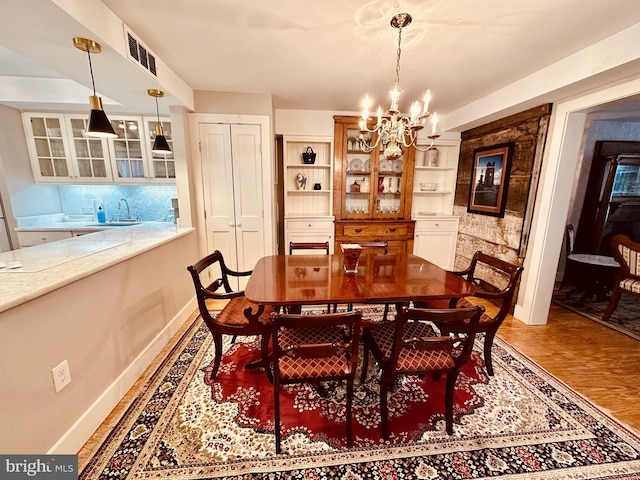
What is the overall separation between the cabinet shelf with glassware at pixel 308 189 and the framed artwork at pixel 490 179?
205 centimetres

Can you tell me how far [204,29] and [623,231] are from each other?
559 cm

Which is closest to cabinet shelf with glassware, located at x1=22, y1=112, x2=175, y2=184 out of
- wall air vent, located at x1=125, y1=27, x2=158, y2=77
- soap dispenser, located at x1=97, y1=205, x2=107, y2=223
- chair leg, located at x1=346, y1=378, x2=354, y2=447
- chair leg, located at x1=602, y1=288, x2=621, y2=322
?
soap dispenser, located at x1=97, y1=205, x2=107, y2=223

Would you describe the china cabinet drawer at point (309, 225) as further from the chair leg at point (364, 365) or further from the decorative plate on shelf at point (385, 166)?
the chair leg at point (364, 365)

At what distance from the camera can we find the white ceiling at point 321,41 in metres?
1.50

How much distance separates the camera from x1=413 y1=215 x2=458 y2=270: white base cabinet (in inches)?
154

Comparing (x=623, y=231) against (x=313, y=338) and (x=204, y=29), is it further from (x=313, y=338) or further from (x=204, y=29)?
(x=204, y=29)

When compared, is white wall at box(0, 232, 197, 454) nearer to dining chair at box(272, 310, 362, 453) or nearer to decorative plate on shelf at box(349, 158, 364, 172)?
dining chair at box(272, 310, 362, 453)

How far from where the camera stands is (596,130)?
11.4 feet

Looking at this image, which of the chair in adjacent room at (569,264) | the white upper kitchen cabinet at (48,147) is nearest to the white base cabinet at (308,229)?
the white upper kitchen cabinet at (48,147)

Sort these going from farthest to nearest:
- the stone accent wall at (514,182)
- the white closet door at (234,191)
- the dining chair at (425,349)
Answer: the white closet door at (234,191)
the stone accent wall at (514,182)
the dining chair at (425,349)

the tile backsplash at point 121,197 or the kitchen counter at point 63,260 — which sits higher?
the tile backsplash at point 121,197

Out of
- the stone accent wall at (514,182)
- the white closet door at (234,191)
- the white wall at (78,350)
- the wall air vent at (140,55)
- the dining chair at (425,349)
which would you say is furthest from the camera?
the white closet door at (234,191)

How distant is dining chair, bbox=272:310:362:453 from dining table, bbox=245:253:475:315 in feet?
0.68

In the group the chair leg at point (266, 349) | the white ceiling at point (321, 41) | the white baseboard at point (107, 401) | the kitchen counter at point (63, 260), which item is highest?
the white ceiling at point (321, 41)
